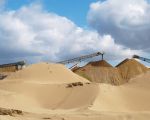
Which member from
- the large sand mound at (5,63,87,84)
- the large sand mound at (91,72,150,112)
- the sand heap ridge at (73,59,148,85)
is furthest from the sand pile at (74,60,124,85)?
the large sand mound at (91,72,150,112)

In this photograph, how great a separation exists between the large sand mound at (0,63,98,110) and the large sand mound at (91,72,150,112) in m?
0.72

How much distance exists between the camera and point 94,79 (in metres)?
76.0

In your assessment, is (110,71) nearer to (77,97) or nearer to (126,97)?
(77,97)

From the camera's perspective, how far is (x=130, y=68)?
264 feet

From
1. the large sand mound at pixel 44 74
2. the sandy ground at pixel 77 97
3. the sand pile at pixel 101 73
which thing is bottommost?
the sandy ground at pixel 77 97

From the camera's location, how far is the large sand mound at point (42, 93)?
104ft

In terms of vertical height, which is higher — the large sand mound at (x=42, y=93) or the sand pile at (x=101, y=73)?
the sand pile at (x=101, y=73)

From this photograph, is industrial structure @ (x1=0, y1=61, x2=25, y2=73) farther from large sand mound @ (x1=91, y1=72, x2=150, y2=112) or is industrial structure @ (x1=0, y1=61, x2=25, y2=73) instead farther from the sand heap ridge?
large sand mound @ (x1=91, y1=72, x2=150, y2=112)

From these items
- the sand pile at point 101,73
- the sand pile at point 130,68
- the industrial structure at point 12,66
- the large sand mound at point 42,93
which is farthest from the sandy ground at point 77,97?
the sand pile at point 130,68

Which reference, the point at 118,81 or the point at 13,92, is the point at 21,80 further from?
the point at 118,81

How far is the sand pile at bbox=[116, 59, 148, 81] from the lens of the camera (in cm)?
7888

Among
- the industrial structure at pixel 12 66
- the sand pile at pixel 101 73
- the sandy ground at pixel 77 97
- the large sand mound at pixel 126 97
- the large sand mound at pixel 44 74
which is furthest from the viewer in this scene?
the sand pile at pixel 101 73

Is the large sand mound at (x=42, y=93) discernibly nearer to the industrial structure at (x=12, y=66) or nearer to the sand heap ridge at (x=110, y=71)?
the industrial structure at (x=12, y=66)

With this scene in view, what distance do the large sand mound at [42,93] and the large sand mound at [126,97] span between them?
0.72m
